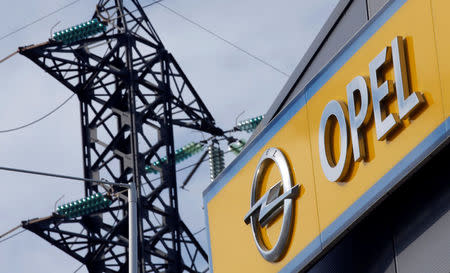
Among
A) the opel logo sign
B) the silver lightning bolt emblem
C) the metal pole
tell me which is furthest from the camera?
the metal pole

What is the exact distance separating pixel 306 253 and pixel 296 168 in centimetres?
123

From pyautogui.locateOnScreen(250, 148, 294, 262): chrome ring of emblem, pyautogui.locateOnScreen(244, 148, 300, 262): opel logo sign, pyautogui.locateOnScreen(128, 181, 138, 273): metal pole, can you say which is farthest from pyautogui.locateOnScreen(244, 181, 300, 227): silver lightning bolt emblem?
pyautogui.locateOnScreen(128, 181, 138, 273): metal pole

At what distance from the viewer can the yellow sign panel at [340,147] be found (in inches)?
550

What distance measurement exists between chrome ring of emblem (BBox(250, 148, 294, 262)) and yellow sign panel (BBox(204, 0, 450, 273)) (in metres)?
0.04

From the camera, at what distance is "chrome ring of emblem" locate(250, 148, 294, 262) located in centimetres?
1664

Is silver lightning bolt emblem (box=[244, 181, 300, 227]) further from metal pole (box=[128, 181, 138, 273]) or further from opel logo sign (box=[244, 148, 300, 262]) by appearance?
metal pole (box=[128, 181, 138, 273])

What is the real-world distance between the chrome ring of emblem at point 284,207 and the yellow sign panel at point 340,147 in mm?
44

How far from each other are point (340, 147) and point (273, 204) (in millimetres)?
1720

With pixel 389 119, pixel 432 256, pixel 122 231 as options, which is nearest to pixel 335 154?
pixel 389 119

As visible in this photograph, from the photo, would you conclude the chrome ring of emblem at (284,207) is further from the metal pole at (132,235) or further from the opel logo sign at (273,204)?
the metal pole at (132,235)

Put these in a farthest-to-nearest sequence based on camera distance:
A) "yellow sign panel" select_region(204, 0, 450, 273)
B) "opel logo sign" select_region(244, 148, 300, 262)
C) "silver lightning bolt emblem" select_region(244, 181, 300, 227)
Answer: "silver lightning bolt emblem" select_region(244, 181, 300, 227)
"opel logo sign" select_region(244, 148, 300, 262)
"yellow sign panel" select_region(204, 0, 450, 273)

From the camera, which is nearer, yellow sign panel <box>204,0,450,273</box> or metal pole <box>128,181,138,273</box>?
yellow sign panel <box>204,0,450,273</box>

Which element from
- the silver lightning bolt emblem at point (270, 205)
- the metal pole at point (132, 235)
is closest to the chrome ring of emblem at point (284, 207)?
the silver lightning bolt emblem at point (270, 205)

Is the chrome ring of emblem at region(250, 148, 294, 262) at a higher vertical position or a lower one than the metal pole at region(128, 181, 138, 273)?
lower
